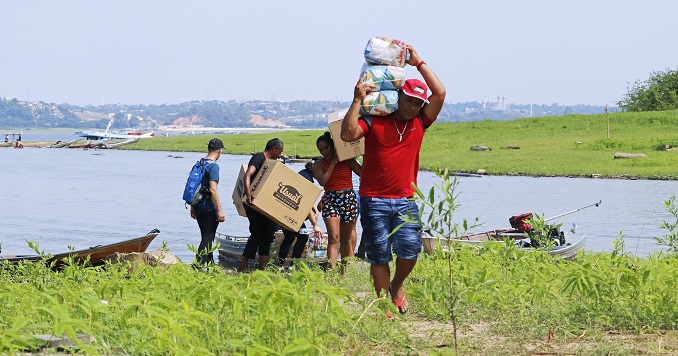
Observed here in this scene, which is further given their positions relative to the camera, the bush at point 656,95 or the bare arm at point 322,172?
the bush at point 656,95

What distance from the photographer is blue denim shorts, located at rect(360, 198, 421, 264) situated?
312 inches

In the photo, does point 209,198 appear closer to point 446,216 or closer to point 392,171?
point 392,171

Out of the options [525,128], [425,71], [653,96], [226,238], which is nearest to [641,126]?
[525,128]

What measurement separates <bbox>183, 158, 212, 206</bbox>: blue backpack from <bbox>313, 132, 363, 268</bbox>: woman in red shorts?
148 cm

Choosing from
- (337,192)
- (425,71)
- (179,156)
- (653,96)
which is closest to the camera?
(425,71)

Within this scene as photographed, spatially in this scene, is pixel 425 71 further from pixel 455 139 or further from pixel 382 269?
pixel 455 139

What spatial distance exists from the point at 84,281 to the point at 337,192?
3.92m

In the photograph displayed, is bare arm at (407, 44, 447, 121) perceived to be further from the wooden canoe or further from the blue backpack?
the wooden canoe

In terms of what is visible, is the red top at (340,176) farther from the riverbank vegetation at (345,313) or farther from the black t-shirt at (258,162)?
the riverbank vegetation at (345,313)

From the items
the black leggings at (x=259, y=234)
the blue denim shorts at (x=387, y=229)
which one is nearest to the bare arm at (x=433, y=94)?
the blue denim shorts at (x=387, y=229)

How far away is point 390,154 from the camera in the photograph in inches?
310

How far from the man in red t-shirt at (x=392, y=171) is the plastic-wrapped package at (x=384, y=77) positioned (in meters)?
0.09

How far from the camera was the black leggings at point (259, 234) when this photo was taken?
13062 millimetres

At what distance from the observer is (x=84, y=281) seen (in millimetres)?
8922
